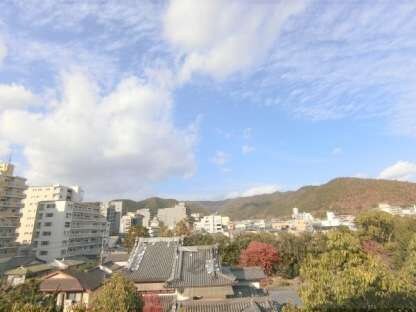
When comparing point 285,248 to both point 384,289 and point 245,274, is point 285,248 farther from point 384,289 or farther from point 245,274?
point 384,289

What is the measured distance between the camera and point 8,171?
6875 cm

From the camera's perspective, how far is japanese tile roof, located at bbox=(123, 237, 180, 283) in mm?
25266

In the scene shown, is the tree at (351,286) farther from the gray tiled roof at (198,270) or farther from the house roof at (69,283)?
the house roof at (69,283)

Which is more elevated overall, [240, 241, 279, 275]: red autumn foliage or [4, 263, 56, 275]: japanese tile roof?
[4, 263, 56, 275]: japanese tile roof

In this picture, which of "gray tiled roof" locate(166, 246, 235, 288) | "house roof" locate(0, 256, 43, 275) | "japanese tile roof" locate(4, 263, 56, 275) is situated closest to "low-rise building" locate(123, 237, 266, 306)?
"gray tiled roof" locate(166, 246, 235, 288)

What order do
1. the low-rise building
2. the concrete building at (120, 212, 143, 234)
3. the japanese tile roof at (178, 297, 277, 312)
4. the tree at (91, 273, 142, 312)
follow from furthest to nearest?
the concrete building at (120, 212, 143, 234)
the low-rise building
the japanese tile roof at (178, 297, 277, 312)
the tree at (91, 273, 142, 312)

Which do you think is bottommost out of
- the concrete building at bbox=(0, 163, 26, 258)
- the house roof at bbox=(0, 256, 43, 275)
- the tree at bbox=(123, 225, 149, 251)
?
the house roof at bbox=(0, 256, 43, 275)

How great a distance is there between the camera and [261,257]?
5028 cm

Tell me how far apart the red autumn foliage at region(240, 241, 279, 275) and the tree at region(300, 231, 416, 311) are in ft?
104

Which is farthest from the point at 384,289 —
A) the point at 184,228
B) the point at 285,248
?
the point at 184,228

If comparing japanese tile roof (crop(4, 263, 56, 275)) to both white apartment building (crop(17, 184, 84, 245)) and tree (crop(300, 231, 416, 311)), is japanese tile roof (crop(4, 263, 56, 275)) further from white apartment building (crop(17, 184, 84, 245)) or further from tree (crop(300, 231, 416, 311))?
tree (crop(300, 231, 416, 311))

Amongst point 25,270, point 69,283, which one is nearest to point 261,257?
point 69,283

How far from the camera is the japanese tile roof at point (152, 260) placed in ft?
82.9

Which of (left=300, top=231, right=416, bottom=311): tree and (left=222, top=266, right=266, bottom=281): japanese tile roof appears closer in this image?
(left=300, top=231, right=416, bottom=311): tree
